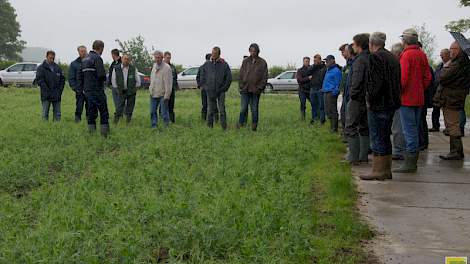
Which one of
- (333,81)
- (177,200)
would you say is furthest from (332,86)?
(177,200)

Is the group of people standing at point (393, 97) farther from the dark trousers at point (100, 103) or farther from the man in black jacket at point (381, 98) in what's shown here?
the dark trousers at point (100, 103)

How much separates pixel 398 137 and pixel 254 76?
14.0 feet

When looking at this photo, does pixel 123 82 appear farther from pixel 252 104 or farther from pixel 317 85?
pixel 317 85

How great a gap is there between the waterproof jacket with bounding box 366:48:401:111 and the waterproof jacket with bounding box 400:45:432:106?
0.50 meters

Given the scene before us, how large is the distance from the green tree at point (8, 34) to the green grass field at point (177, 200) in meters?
68.2

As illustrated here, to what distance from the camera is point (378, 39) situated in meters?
7.88

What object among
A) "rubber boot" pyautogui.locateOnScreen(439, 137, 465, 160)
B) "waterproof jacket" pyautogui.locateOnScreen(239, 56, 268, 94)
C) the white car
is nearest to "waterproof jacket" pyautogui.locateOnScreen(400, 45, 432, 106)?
"rubber boot" pyautogui.locateOnScreen(439, 137, 465, 160)

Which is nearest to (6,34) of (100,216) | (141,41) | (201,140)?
(141,41)

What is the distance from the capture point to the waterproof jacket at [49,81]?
14930mm

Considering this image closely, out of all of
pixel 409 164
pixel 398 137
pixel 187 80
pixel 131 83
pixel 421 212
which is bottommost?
pixel 421 212

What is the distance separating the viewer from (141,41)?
41.4m

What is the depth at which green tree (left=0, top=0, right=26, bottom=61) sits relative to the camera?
7475 centimetres

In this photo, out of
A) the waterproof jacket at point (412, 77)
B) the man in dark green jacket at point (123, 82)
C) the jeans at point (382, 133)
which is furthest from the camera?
the man in dark green jacket at point (123, 82)

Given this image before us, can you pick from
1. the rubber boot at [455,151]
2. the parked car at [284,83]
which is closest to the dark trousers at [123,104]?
the rubber boot at [455,151]
